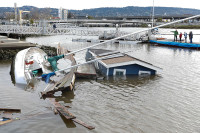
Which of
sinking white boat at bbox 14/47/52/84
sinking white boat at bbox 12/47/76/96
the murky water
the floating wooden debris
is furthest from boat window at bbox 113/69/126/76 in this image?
the floating wooden debris

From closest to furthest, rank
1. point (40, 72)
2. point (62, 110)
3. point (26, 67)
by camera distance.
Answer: point (62, 110)
point (26, 67)
point (40, 72)

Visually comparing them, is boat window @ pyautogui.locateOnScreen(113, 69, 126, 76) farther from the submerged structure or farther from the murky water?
the murky water

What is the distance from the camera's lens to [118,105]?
12.9 m

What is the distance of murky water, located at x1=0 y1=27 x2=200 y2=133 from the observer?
10398mm

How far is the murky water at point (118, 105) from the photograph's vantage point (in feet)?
34.1

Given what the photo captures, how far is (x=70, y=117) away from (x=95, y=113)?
1.68 meters

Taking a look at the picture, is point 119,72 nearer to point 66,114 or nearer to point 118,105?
point 118,105

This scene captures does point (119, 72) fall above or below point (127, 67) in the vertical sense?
below

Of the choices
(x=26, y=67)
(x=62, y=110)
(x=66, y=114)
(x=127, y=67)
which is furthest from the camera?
(x=127, y=67)

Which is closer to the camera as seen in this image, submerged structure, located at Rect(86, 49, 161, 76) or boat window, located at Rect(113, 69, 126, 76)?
submerged structure, located at Rect(86, 49, 161, 76)

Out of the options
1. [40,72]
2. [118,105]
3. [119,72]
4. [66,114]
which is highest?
[119,72]

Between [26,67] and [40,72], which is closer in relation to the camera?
[26,67]

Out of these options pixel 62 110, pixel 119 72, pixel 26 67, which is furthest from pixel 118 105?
pixel 26 67

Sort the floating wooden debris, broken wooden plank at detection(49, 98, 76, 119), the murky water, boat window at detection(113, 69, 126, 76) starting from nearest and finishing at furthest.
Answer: the floating wooden debris < the murky water < broken wooden plank at detection(49, 98, 76, 119) < boat window at detection(113, 69, 126, 76)
